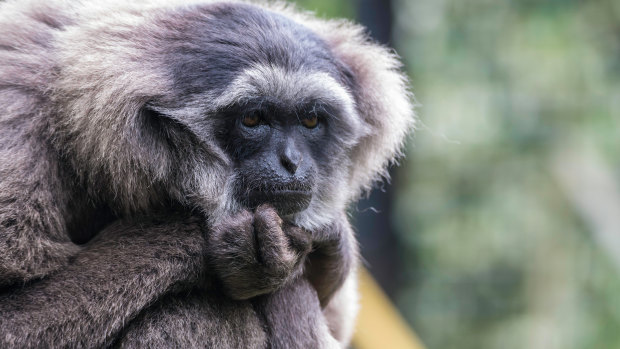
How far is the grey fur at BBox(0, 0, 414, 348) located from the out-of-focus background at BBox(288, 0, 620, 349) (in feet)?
20.4

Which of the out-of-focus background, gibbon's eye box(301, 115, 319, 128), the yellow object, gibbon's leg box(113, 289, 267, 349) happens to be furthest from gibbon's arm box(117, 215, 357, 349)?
the out-of-focus background

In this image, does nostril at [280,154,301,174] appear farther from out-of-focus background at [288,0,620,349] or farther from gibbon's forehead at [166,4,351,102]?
out-of-focus background at [288,0,620,349]

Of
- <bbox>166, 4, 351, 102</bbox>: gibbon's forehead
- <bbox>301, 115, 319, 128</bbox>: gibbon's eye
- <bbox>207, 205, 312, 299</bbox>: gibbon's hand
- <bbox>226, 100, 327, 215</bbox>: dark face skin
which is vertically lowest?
<bbox>207, 205, 312, 299</bbox>: gibbon's hand

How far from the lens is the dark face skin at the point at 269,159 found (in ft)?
14.2

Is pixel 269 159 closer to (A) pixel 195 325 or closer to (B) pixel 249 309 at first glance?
(B) pixel 249 309

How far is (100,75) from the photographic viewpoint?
4145mm

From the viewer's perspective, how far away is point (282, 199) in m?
4.38

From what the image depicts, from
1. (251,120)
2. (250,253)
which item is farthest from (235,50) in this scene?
(250,253)

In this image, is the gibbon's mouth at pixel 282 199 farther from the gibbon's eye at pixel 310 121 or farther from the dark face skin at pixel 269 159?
the gibbon's eye at pixel 310 121

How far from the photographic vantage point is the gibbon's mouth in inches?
171

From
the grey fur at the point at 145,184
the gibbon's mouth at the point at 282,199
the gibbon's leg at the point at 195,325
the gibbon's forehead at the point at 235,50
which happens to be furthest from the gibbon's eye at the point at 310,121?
the gibbon's leg at the point at 195,325

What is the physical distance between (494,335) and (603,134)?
352 centimetres

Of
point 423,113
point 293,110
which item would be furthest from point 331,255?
point 423,113

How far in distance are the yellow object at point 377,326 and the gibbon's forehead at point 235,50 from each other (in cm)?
382
